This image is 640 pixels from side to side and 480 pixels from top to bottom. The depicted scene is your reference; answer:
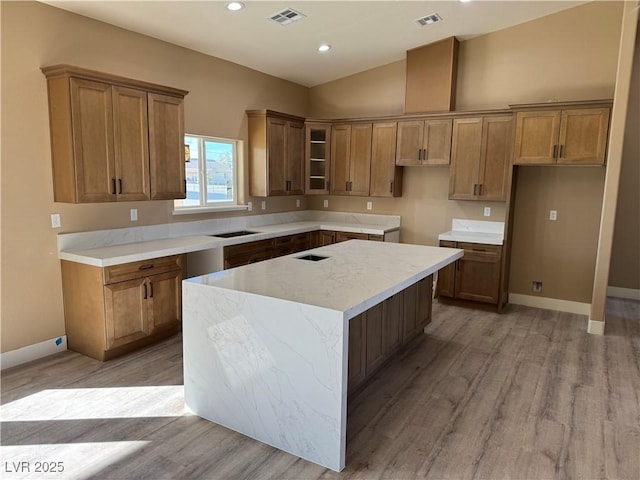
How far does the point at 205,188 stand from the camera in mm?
5137

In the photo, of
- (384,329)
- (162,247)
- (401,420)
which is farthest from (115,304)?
(401,420)

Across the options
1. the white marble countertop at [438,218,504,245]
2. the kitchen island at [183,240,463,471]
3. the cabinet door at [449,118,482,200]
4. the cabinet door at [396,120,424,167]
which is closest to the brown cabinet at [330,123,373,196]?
the cabinet door at [396,120,424,167]

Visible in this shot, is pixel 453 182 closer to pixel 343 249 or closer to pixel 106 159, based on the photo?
pixel 343 249

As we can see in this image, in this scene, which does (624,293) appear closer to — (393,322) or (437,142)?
(437,142)

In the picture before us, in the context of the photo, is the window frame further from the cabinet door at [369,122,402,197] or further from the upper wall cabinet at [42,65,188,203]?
the cabinet door at [369,122,402,197]

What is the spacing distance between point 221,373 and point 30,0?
3.22m

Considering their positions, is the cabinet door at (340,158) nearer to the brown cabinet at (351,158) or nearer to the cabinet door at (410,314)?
the brown cabinet at (351,158)

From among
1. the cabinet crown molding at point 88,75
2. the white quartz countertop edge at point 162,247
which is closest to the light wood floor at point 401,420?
the white quartz countertop edge at point 162,247

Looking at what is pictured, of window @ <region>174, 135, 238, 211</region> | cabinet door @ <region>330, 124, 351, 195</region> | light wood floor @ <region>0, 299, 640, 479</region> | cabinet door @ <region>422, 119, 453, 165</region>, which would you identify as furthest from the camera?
cabinet door @ <region>330, 124, 351, 195</region>

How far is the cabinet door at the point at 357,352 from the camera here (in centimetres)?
282

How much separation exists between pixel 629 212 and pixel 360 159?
12.1 feet

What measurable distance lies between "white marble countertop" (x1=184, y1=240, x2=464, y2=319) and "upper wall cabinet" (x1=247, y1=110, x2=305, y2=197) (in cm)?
205

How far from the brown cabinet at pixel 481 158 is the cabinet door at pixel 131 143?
353 centimetres

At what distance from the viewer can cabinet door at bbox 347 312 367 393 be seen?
9.27 feet
